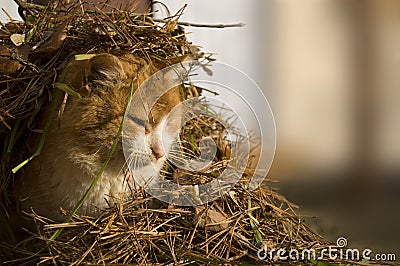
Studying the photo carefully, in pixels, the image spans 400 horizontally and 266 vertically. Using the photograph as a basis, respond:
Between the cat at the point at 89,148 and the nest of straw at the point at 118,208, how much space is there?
50 mm

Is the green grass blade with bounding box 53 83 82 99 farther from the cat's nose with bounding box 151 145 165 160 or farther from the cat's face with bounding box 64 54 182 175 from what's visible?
the cat's nose with bounding box 151 145 165 160

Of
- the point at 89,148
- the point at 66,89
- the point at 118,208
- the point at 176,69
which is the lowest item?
the point at 118,208

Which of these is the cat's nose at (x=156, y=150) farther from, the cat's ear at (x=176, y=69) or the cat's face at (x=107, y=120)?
the cat's ear at (x=176, y=69)

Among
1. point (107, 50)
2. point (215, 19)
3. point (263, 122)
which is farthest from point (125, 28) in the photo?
point (215, 19)

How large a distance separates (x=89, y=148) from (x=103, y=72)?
7.6 inches

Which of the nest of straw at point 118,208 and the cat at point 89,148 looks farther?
the cat at point 89,148

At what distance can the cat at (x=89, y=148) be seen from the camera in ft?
4.54

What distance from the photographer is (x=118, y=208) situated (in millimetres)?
1308

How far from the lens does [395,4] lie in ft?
12.3

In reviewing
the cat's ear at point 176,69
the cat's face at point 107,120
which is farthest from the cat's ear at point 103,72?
the cat's ear at point 176,69

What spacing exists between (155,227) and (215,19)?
122 cm

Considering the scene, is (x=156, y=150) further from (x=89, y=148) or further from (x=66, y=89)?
(x=66, y=89)

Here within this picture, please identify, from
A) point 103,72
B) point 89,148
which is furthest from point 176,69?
point 89,148

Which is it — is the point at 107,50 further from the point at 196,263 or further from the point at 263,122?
the point at 196,263
